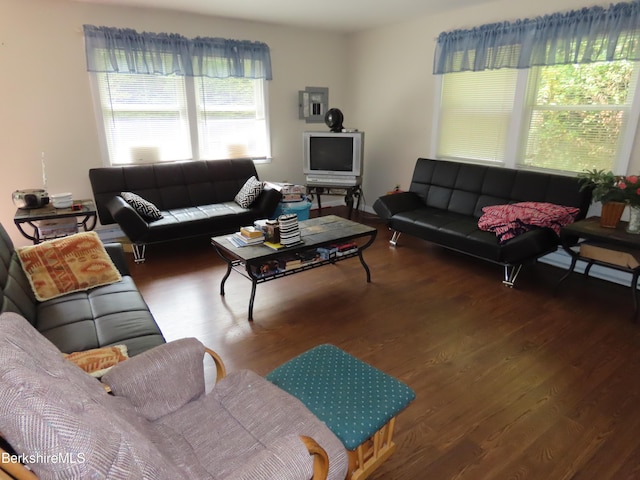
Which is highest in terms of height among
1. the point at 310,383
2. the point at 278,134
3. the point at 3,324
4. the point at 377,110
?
the point at 377,110

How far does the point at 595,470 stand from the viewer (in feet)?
5.39

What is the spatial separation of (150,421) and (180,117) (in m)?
3.97

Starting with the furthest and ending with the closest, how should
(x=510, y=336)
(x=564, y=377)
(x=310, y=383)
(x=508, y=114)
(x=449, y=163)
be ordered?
(x=449, y=163)
(x=508, y=114)
(x=510, y=336)
(x=564, y=377)
(x=310, y=383)

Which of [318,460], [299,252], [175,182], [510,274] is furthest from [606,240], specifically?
[175,182]

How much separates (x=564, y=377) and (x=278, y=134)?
4273 millimetres

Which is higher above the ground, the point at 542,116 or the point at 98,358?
the point at 542,116

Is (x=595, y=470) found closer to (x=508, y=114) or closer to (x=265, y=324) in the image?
(x=265, y=324)

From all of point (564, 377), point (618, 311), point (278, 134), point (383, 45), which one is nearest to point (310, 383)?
point (564, 377)

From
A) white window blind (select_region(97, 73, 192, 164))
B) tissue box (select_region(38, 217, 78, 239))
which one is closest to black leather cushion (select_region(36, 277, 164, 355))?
tissue box (select_region(38, 217, 78, 239))

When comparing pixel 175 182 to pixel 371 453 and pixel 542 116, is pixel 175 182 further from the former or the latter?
pixel 542 116

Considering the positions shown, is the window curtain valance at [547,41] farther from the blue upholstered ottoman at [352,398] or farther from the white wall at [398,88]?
the blue upholstered ottoman at [352,398]

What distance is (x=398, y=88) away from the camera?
5.05 m

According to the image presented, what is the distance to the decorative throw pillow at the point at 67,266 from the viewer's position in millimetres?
2266

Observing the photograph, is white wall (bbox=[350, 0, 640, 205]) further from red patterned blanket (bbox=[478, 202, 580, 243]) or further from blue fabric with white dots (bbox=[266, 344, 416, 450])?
blue fabric with white dots (bbox=[266, 344, 416, 450])
